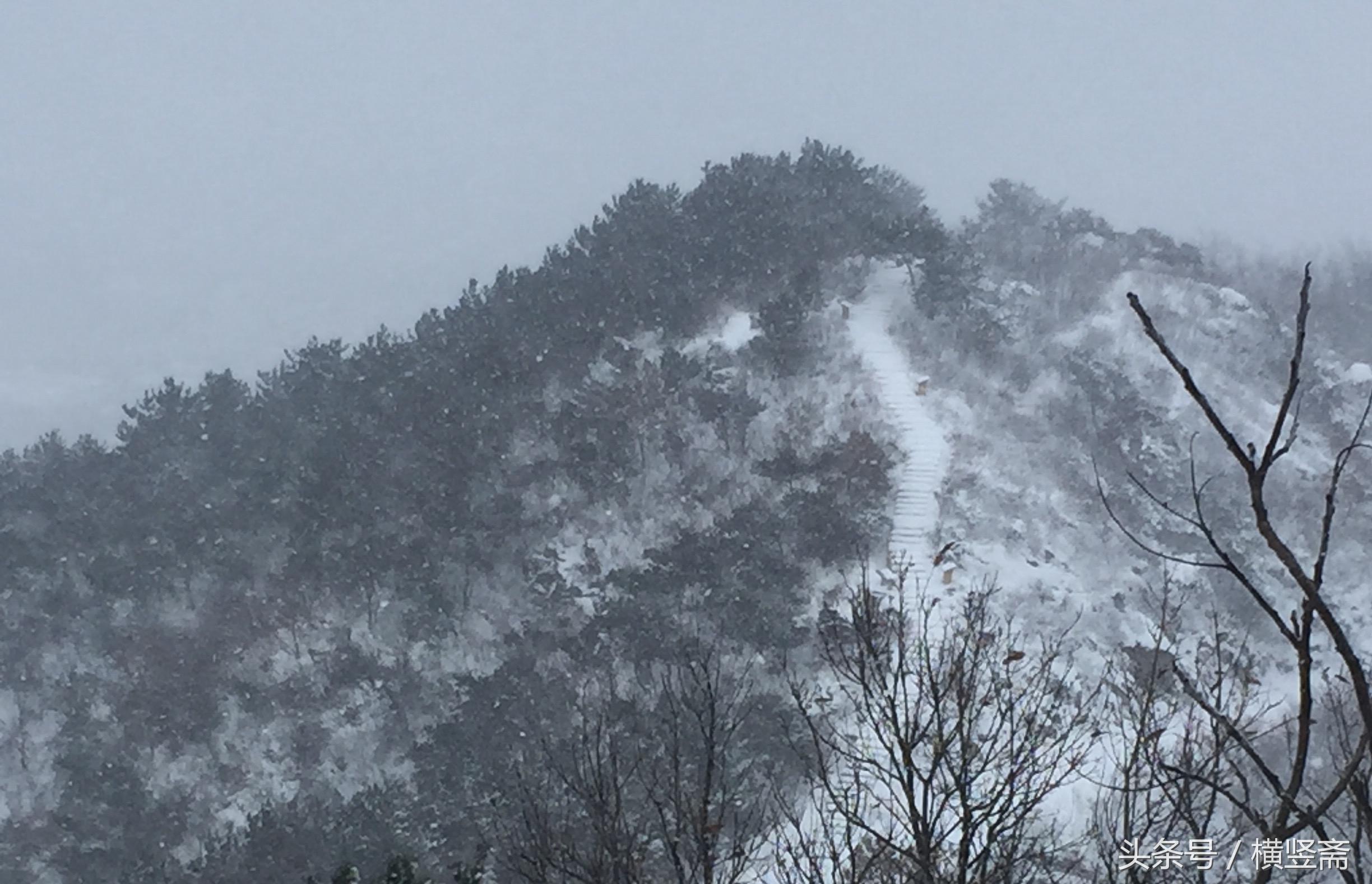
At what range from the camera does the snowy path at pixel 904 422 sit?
1548 cm

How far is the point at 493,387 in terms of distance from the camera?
19.7 m

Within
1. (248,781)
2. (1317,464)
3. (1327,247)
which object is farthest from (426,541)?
(1327,247)

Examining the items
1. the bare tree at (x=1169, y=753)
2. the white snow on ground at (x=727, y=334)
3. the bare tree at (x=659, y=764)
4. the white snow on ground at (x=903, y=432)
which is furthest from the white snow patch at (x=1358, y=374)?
the bare tree at (x=659, y=764)

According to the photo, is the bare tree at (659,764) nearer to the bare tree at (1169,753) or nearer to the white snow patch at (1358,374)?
the bare tree at (1169,753)

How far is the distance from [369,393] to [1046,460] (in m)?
14.8

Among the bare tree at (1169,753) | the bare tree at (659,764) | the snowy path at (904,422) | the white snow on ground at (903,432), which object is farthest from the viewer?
the snowy path at (904,422)

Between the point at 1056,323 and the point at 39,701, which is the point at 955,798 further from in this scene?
the point at 39,701

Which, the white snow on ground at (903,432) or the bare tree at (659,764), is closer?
the bare tree at (659,764)

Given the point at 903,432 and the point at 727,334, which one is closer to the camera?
the point at 903,432

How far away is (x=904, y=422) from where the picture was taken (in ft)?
60.0

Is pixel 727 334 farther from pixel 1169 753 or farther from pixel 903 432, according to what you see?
pixel 1169 753

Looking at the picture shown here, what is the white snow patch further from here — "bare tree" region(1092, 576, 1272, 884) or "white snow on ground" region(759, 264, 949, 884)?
"white snow on ground" region(759, 264, 949, 884)

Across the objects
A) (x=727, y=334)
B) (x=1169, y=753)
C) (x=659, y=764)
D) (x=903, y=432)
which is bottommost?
(x=1169, y=753)

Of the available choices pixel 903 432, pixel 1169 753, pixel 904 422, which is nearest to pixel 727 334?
pixel 904 422
